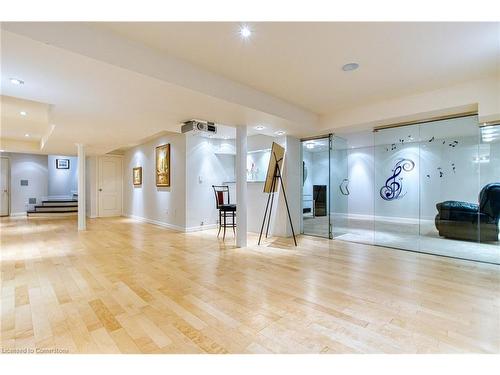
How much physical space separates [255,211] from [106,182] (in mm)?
6889

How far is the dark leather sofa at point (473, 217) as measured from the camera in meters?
4.41

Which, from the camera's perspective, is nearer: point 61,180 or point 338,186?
point 338,186

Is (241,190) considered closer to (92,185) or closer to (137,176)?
(137,176)

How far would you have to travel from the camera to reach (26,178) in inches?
398

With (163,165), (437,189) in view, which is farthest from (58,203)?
(437,189)

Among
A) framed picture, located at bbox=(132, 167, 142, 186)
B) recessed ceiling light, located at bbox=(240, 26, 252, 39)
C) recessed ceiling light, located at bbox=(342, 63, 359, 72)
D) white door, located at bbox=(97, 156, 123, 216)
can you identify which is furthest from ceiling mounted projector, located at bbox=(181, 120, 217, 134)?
white door, located at bbox=(97, 156, 123, 216)

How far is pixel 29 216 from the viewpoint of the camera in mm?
9367

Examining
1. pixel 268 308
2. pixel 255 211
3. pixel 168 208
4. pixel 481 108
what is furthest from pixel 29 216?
pixel 481 108

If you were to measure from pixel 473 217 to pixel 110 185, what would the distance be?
11.3 metres

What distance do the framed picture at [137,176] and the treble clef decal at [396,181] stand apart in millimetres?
7765

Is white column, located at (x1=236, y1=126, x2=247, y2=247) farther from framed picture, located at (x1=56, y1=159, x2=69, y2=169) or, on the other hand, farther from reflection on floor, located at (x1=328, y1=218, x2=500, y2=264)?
framed picture, located at (x1=56, y1=159, x2=69, y2=169)

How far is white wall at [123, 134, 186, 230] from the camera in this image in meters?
6.53
